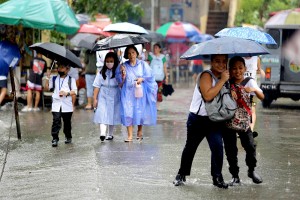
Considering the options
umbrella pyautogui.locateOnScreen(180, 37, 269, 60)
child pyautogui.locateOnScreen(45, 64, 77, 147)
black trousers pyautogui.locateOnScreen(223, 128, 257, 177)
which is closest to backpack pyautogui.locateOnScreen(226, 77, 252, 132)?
black trousers pyautogui.locateOnScreen(223, 128, 257, 177)

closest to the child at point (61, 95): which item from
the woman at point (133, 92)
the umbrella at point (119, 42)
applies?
the umbrella at point (119, 42)

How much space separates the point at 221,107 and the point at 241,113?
0.41 m

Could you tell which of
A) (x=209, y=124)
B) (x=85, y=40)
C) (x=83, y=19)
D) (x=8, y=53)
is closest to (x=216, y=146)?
(x=209, y=124)

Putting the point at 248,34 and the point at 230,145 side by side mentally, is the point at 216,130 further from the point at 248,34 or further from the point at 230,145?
the point at 248,34

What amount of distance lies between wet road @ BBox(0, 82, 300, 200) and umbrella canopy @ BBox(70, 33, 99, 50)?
→ 5.65 meters

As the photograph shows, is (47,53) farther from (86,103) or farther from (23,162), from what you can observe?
(86,103)

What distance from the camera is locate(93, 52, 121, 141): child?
13.4m

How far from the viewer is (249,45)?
29.8ft

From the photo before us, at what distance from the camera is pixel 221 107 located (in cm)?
887

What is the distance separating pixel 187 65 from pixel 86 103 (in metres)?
17.6

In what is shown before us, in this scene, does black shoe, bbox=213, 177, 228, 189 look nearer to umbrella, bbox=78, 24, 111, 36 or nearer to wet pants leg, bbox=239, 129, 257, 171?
wet pants leg, bbox=239, 129, 257, 171

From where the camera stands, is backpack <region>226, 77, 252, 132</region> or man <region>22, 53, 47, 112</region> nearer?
backpack <region>226, 77, 252, 132</region>

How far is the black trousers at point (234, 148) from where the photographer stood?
30.4ft

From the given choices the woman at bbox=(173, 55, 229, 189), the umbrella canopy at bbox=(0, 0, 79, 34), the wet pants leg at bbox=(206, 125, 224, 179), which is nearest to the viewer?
the woman at bbox=(173, 55, 229, 189)
